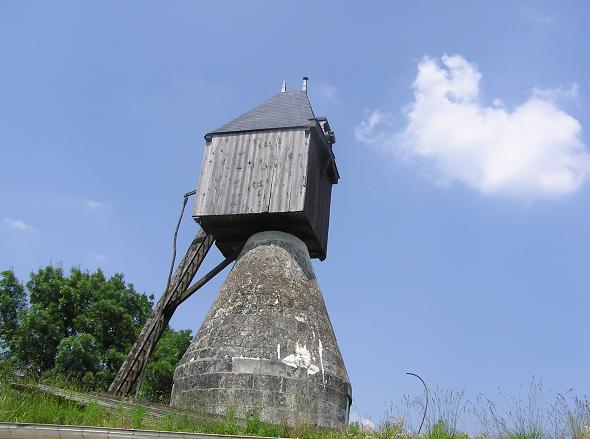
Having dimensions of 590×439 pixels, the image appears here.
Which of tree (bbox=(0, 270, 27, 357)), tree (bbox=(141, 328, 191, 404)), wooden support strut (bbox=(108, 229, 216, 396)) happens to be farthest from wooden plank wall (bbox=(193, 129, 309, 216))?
tree (bbox=(0, 270, 27, 357))

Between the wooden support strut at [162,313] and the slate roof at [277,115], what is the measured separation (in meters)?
2.56

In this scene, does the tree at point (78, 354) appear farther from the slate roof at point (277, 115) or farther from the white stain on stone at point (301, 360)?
the white stain on stone at point (301, 360)

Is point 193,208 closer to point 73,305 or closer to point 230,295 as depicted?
point 230,295

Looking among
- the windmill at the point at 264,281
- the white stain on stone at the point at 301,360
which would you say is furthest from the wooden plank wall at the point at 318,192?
the white stain on stone at the point at 301,360

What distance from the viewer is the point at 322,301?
43.5ft

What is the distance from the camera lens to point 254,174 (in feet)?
45.8

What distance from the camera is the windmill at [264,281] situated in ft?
36.8

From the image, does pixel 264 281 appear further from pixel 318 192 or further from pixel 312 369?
pixel 318 192

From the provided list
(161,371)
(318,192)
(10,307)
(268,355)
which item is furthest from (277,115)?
(10,307)

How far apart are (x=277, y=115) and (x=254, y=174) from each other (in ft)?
5.77

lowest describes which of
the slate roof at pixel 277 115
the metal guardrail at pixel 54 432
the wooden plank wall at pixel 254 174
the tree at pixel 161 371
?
the metal guardrail at pixel 54 432

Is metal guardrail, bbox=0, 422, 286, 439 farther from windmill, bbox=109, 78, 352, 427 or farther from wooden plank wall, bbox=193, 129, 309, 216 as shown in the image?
wooden plank wall, bbox=193, 129, 309, 216

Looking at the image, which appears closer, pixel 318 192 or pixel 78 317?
pixel 318 192

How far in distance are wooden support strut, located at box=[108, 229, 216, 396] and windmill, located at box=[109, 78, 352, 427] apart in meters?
0.02
